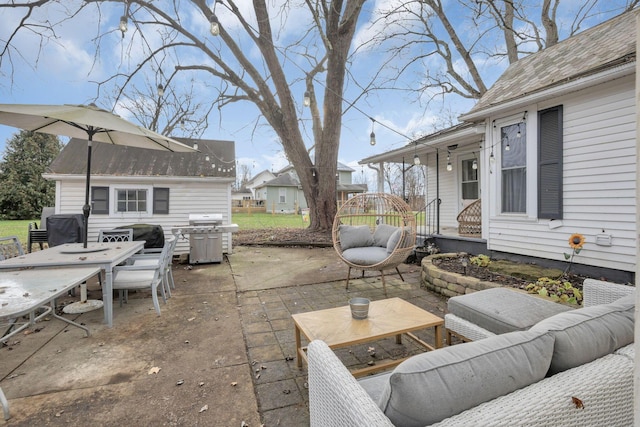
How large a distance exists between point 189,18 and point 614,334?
38.2ft

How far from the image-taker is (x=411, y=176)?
25.7m

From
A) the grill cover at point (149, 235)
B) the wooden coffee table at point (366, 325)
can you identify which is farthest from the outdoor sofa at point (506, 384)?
the grill cover at point (149, 235)

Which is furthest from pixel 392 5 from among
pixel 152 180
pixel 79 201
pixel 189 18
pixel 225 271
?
pixel 79 201

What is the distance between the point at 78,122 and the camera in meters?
3.49

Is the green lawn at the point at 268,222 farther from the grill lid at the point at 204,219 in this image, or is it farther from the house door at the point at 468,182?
the house door at the point at 468,182

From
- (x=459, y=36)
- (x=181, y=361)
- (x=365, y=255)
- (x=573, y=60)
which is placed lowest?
(x=181, y=361)

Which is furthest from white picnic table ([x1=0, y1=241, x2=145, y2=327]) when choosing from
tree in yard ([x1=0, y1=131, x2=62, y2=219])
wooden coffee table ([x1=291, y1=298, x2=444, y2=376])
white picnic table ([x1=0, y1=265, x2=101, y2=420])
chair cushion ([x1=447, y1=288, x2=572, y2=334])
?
tree in yard ([x1=0, y1=131, x2=62, y2=219])

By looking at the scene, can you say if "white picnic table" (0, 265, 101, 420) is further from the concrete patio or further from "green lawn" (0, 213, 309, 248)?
"green lawn" (0, 213, 309, 248)

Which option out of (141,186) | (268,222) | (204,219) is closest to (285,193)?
(268,222)

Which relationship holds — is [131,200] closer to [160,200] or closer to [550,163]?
[160,200]

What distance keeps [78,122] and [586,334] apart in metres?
4.74

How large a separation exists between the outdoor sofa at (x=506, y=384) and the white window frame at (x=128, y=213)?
757 centimetres

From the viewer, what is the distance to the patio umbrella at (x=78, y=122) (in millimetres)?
3396

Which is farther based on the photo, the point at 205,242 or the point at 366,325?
Answer: the point at 205,242
